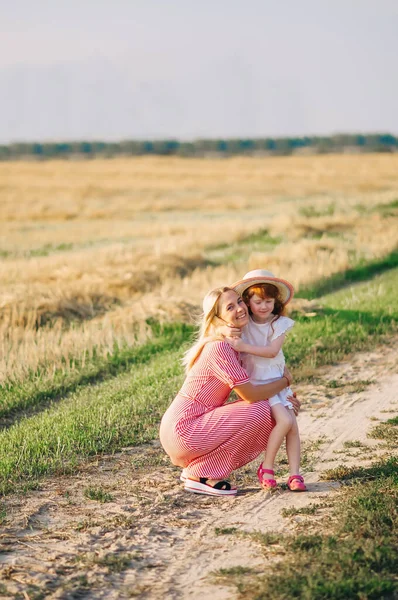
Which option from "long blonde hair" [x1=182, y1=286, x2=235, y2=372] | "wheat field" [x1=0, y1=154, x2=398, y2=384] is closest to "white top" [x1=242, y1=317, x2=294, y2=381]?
"long blonde hair" [x1=182, y1=286, x2=235, y2=372]

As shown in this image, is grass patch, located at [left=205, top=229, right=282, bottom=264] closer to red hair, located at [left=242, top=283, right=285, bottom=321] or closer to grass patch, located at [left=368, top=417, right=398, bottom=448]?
grass patch, located at [left=368, top=417, right=398, bottom=448]

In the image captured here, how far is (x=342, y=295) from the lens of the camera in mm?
13984

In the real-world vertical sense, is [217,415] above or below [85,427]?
above

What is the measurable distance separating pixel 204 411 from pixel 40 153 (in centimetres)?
13005

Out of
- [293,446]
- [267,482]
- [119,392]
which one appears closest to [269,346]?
[293,446]

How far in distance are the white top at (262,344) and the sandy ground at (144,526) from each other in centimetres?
76

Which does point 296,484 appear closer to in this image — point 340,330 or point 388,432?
point 388,432

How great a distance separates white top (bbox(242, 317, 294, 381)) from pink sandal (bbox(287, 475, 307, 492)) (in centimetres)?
70

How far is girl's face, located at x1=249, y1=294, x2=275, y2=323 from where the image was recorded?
6086 mm

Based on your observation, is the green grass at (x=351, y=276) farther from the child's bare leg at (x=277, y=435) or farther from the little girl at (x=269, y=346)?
the child's bare leg at (x=277, y=435)

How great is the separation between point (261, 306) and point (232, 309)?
0.25 metres

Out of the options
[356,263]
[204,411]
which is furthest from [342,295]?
[204,411]

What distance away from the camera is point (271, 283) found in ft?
20.0

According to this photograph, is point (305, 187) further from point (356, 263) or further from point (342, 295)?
point (342, 295)
